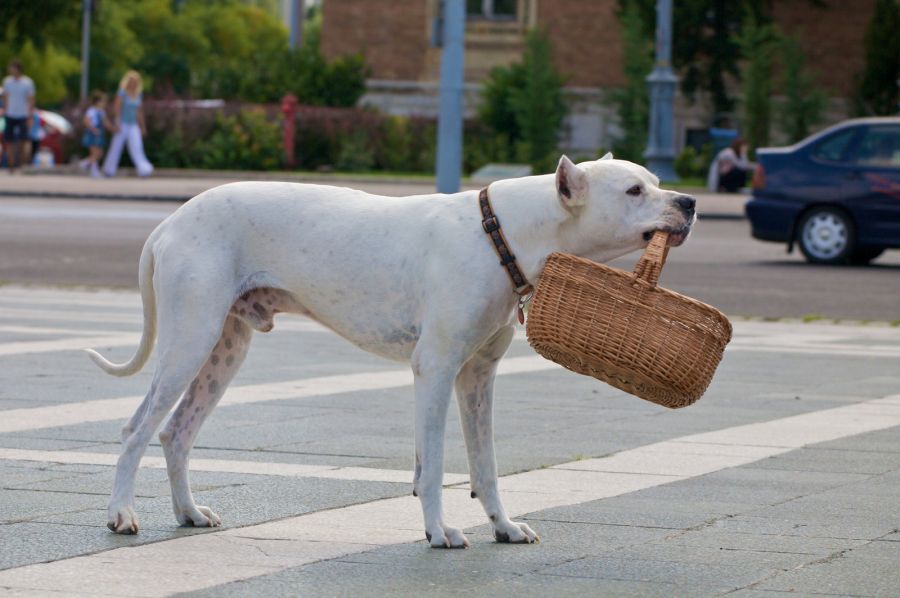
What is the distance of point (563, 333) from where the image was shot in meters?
5.77

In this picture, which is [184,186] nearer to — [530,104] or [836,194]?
[530,104]

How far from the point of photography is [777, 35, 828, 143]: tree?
3962cm

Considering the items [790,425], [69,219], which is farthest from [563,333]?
[69,219]

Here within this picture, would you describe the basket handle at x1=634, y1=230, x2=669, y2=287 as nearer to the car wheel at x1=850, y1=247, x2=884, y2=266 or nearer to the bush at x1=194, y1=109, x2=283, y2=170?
the car wheel at x1=850, y1=247, x2=884, y2=266

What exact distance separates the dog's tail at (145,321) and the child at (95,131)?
2941 cm

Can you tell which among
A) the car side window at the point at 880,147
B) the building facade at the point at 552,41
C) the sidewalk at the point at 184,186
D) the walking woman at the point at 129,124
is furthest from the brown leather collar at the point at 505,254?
the building facade at the point at 552,41

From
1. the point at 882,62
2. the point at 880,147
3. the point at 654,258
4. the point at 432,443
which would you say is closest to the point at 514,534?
the point at 432,443

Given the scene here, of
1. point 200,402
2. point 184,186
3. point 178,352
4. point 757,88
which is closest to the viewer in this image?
point 178,352

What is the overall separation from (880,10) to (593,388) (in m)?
31.2

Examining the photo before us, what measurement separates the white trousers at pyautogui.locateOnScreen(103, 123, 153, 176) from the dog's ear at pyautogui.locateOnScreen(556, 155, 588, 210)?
96.0 feet

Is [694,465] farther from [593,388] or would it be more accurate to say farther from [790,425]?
[593,388]

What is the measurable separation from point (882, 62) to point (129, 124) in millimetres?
16804

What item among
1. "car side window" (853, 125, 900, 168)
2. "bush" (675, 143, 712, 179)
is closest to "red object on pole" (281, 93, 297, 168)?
"bush" (675, 143, 712, 179)

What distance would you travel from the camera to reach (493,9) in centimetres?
4738
